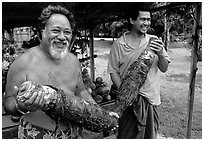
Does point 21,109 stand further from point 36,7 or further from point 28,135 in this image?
point 36,7

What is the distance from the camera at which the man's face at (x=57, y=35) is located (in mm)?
1271

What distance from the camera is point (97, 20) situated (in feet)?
13.5

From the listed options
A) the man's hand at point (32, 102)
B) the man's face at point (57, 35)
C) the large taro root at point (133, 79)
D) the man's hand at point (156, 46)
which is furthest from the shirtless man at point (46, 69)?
the man's hand at point (156, 46)

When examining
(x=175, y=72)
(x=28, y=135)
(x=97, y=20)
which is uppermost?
(x=97, y=20)

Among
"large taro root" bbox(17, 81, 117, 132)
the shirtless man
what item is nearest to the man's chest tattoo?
the shirtless man

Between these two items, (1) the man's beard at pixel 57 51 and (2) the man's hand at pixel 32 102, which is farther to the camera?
(1) the man's beard at pixel 57 51

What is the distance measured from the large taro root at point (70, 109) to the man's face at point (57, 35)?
218mm

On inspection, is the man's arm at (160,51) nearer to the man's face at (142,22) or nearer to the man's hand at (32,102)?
the man's face at (142,22)

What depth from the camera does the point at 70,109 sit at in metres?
1.23

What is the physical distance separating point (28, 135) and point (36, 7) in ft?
6.09

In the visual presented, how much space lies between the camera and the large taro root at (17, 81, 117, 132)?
106cm

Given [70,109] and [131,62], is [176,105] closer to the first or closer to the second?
[131,62]

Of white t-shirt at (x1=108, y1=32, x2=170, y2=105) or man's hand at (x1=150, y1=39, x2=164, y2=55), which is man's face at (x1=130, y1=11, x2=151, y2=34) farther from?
man's hand at (x1=150, y1=39, x2=164, y2=55)

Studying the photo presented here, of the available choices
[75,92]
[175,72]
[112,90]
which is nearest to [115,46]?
[75,92]
